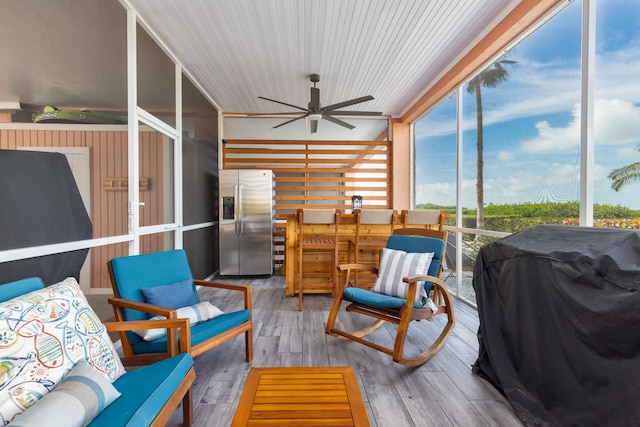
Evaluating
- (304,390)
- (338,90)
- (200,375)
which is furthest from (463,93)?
(200,375)

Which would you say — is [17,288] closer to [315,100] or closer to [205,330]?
[205,330]

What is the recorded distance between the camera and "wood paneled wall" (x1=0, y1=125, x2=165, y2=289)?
1.73 m

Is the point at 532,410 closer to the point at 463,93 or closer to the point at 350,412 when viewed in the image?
the point at 350,412

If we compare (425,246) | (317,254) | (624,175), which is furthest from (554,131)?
(317,254)

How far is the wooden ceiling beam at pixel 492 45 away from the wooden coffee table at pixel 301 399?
3141mm

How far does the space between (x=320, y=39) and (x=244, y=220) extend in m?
2.93

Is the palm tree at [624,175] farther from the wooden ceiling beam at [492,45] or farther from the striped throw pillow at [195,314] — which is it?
the striped throw pillow at [195,314]

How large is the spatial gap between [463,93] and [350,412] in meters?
3.94

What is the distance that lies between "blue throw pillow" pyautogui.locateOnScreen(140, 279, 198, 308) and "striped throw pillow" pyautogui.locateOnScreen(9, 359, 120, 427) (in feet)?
2.63

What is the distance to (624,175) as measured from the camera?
6.36ft

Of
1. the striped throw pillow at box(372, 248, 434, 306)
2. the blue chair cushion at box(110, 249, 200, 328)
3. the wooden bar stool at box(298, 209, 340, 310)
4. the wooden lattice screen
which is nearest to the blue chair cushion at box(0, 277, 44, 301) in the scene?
the blue chair cushion at box(110, 249, 200, 328)

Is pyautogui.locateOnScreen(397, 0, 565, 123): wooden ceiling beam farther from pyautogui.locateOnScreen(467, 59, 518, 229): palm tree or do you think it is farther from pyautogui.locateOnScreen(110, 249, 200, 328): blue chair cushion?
pyautogui.locateOnScreen(110, 249, 200, 328): blue chair cushion

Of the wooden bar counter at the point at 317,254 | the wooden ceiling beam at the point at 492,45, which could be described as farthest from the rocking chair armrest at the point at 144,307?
the wooden ceiling beam at the point at 492,45

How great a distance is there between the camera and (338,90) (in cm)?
471
